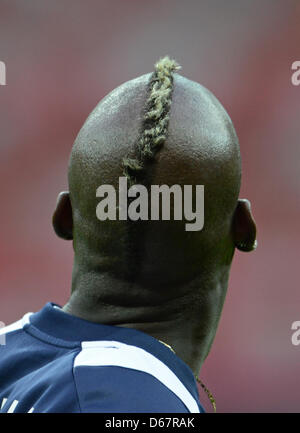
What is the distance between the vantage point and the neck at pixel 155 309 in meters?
1.04

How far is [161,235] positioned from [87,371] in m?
0.24

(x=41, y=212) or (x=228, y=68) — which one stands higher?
(x=228, y=68)

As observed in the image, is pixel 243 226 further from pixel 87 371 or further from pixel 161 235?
pixel 87 371

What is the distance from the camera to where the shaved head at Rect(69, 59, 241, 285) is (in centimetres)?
103

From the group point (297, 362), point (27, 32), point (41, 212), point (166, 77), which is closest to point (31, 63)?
point (27, 32)

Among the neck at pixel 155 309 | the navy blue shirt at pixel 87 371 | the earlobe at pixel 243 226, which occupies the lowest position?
the navy blue shirt at pixel 87 371

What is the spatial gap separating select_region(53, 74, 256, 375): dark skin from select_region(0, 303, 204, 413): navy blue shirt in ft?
0.13

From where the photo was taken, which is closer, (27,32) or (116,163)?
(116,163)

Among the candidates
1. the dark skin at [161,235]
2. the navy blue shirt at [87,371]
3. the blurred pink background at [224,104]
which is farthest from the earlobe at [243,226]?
the blurred pink background at [224,104]

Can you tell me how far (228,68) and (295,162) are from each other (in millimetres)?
955

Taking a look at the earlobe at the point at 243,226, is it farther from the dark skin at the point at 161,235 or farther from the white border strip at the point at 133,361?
the white border strip at the point at 133,361

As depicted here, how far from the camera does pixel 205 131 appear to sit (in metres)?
1.06

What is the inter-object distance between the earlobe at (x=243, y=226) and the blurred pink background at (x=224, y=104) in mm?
3363

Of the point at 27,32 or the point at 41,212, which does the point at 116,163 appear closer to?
the point at 41,212
